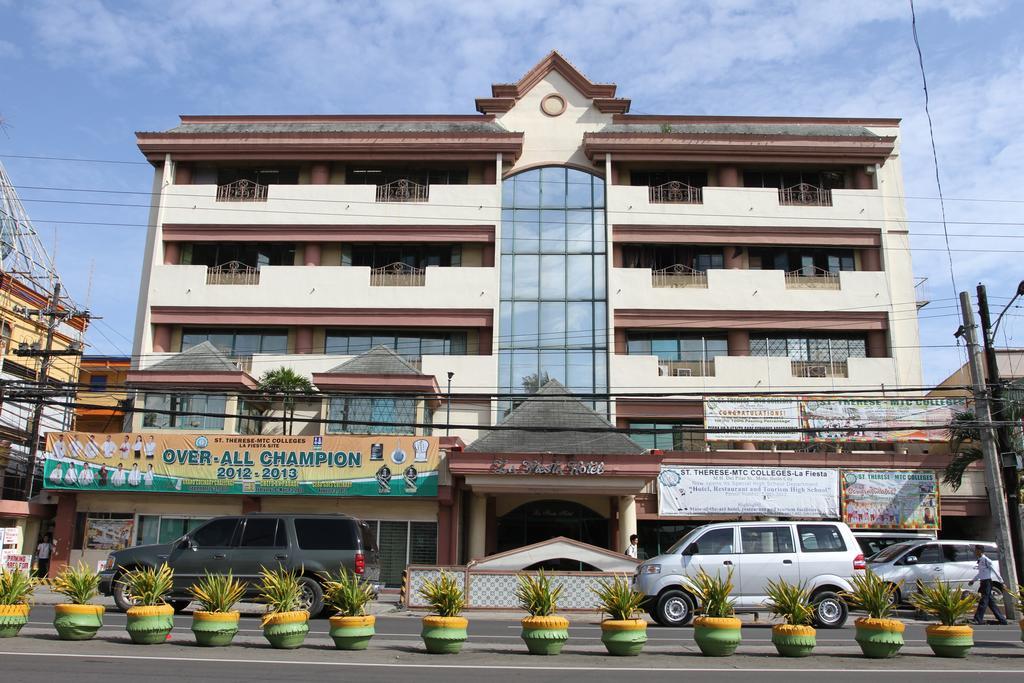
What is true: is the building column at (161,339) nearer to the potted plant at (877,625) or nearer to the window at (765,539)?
the window at (765,539)

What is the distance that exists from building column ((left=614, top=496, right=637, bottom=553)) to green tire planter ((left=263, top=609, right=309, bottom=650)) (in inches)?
657

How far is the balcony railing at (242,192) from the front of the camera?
36.2 m

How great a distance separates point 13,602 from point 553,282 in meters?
24.4

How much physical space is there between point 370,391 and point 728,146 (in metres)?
17.2

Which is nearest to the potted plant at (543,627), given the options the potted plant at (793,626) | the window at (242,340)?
the potted plant at (793,626)

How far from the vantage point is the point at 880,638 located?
12.6 m

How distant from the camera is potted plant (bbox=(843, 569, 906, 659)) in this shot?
12.6 m

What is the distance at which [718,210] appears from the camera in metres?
35.3

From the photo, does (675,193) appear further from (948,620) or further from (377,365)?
(948,620)

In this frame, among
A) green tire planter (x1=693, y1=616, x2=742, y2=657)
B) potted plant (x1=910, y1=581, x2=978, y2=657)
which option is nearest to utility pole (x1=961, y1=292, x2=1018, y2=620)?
potted plant (x1=910, y1=581, x2=978, y2=657)

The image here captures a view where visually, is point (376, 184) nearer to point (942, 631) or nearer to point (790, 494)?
point (790, 494)

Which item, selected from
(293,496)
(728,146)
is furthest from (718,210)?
(293,496)

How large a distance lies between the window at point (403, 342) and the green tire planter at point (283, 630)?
22.3 meters

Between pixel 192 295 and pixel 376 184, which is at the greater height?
pixel 376 184
